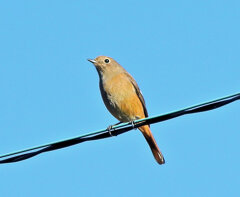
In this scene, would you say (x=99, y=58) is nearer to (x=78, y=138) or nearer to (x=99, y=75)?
(x=99, y=75)

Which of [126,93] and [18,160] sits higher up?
[126,93]

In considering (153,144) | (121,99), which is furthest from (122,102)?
(153,144)

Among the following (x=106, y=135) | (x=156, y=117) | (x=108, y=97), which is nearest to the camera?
(x=156, y=117)

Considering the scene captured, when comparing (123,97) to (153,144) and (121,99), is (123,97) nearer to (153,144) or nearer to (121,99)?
(121,99)

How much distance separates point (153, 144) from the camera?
412 inches

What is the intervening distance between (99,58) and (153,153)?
2435mm

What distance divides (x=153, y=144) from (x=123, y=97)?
119cm

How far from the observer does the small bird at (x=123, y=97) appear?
33.2 feet

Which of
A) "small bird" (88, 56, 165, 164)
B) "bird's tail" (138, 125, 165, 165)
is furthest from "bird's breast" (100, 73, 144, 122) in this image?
"bird's tail" (138, 125, 165, 165)

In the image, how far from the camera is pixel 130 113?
33.4ft

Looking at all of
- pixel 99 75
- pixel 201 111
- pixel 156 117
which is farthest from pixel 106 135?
pixel 99 75

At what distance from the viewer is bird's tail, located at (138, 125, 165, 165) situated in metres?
10.4

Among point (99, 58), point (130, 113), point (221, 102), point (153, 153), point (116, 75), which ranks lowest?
point (221, 102)

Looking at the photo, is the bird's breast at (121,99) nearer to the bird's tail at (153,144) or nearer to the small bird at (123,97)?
the small bird at (123,97)
